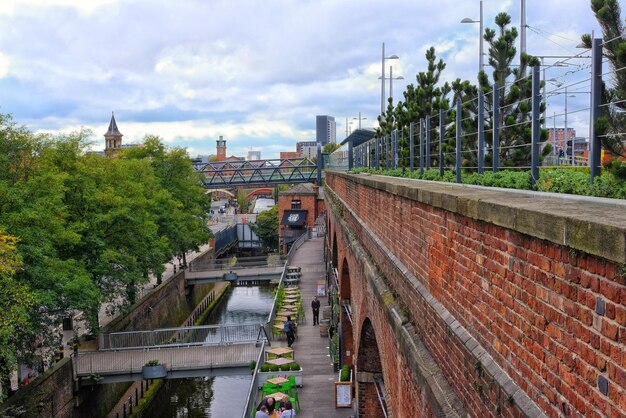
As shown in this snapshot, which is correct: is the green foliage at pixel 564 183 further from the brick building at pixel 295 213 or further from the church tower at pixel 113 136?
the church tower at pixel 113 136

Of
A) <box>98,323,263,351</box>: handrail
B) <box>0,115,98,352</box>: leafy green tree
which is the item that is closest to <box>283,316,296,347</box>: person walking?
<box>98,323,263,351</box>: handrail

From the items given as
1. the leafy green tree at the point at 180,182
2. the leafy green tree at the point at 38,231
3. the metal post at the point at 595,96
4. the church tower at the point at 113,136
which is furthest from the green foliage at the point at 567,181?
the church tower at the point at 113,136

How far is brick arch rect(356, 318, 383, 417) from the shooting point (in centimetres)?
1228

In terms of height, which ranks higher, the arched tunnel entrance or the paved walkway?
the arched tunnel entrance

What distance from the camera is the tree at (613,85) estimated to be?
4367 mm

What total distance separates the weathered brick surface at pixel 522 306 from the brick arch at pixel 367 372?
6.67 metres

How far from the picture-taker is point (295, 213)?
6319cm

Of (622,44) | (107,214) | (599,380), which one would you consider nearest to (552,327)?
(599,380)

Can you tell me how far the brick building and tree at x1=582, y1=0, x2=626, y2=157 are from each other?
57.8 metres

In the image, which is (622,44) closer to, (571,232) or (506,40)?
(571,232)

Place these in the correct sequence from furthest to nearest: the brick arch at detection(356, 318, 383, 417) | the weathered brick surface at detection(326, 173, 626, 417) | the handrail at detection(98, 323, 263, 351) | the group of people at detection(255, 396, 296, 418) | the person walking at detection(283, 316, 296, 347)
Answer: the person walking at detection(283, 316, 296, 347) < the handrail at detection(98, 323, 263, 351) < the group of people at detection(255, 396, 296, 418) < the brick arch at detection(356, 318, 383, 417) < the weathered brick surface at detection(326, 173, 626, 417)

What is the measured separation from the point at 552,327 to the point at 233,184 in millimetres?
60290

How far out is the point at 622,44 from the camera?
411 centimetres

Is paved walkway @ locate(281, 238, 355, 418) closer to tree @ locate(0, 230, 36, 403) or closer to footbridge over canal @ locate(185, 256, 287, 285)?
footbridge over canal @ locate(185, 256, 287, 285)
